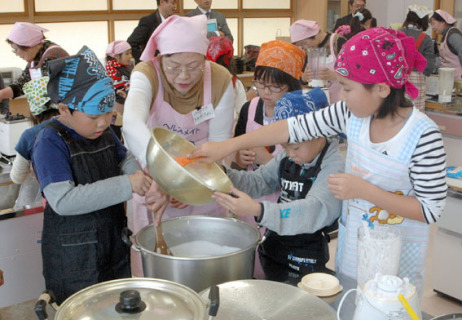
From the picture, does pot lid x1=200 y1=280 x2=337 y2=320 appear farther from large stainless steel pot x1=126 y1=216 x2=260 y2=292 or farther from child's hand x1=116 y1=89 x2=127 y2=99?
child's hand x1=116 y1=89 x2=127 y2=99

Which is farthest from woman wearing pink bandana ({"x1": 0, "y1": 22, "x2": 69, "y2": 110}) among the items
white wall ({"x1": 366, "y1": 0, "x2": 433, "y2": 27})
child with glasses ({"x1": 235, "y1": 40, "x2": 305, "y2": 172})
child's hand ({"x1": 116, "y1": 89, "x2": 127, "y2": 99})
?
white wall ({"x1": 366, "y1": 0, "x2": 433, "y2": 27})

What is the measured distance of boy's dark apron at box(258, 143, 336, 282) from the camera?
4.87 feet

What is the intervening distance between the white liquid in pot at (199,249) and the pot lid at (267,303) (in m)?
0.23

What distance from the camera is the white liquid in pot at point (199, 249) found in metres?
1.39

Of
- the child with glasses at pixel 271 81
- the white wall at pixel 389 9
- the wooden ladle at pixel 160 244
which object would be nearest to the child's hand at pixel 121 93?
the child with glasses at pixel 271 81

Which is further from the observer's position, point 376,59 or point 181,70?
point 181,70

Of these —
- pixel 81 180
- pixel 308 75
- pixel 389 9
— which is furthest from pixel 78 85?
pixel 389 9

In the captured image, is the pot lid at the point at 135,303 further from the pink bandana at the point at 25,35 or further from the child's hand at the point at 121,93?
the child's hand at the point at 121,93

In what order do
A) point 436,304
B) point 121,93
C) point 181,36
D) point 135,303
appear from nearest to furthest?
point 135,303 → point 181,36 → point 436,304 → point 121,93

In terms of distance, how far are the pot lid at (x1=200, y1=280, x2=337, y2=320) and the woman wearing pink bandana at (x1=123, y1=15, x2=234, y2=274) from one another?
56 cm

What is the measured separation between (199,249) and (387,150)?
1.77 feet

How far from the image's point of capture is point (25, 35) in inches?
132

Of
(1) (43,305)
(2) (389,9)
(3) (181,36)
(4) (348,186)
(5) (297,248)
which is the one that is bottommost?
(5) (297,248)

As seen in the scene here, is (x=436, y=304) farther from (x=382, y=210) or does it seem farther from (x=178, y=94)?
(x=178, y=94)
